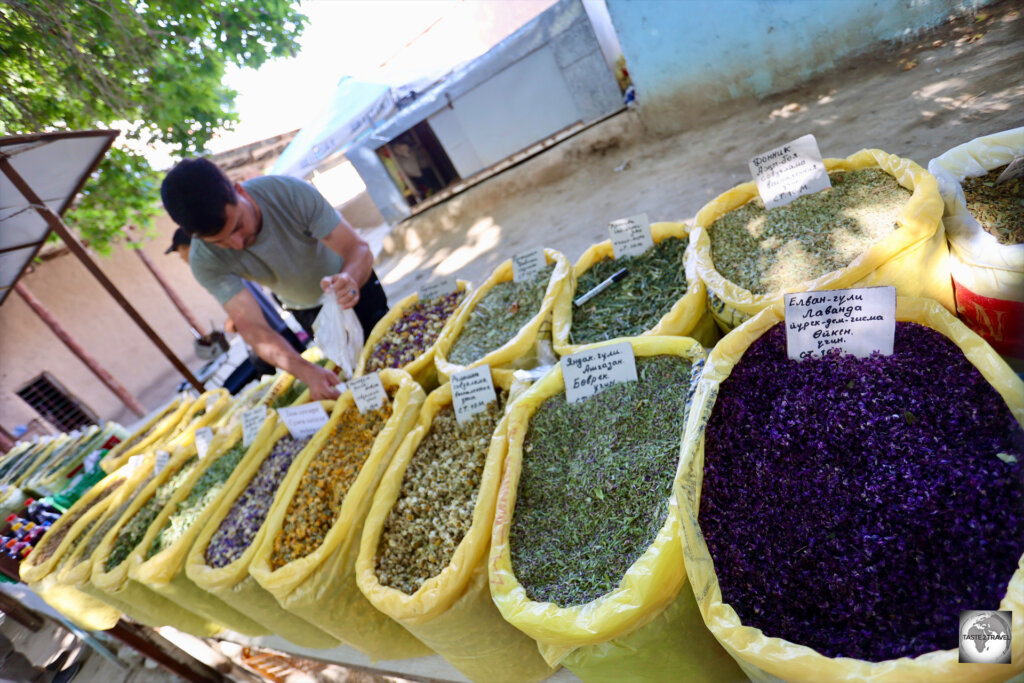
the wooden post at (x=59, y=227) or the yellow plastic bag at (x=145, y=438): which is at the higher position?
the wooden post at (x=59, y=227)

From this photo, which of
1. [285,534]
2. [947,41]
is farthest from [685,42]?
[285,534]

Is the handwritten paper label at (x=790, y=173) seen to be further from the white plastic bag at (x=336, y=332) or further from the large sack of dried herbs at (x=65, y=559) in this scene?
the large sack of dried herbs at (x=65, y=559)

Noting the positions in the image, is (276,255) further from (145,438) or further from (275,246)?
(145,438)

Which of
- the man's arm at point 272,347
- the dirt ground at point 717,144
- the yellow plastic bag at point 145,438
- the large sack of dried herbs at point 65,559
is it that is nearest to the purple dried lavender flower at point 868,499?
the man's arm at point 272,347

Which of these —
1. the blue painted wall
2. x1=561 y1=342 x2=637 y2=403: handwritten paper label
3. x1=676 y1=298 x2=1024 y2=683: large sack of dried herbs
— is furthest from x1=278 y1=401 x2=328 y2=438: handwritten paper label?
the blue painted wall

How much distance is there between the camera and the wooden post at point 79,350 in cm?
711

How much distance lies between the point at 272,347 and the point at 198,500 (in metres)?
0.70

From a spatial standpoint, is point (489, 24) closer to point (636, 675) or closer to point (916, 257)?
point (916, 257)

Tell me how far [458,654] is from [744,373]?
104cm

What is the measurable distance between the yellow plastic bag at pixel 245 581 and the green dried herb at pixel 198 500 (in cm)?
9

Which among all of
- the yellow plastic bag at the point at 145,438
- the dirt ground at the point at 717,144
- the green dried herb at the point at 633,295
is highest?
the yellow plastic bag at the point at 145,438

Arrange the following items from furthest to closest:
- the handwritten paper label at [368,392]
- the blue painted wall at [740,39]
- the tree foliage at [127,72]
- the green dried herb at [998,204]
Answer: the tree foliage at [127,72] → the blue painted wall at [740,39] → the handwritten paper label at [368,392] → the green dried herb at [998,204]

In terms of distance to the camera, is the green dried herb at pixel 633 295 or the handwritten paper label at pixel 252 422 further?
the handwritten paper label at pixel 252 422

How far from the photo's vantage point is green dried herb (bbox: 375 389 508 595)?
138 centimetres
